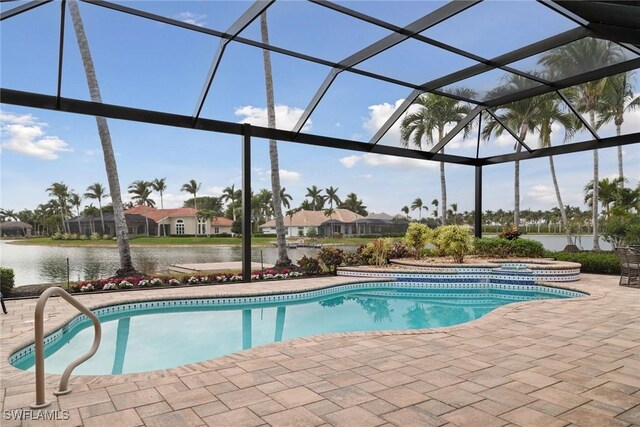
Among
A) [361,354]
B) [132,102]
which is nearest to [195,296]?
[132,102]

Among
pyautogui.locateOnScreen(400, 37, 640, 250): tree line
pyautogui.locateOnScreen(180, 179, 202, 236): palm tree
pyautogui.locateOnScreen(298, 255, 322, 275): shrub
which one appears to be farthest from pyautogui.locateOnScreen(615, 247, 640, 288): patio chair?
pyautogui.locateOnScreen(180, 179, 202, 236): palm tree

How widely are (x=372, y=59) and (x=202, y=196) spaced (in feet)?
158

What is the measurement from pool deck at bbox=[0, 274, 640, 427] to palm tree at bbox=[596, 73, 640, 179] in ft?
32.6

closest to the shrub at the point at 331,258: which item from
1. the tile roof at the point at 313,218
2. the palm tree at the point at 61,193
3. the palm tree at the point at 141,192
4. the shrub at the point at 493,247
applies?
the shrub at the point at 493,247

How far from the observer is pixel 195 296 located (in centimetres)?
792

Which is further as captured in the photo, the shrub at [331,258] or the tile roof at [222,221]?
the tile roof at [222,221]

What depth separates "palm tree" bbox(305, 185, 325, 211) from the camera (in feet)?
189

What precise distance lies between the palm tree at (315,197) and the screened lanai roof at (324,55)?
46755 mm

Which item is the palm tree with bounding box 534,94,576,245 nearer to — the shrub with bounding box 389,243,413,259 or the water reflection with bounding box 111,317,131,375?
the shrub with bounding box 389,243,413,259

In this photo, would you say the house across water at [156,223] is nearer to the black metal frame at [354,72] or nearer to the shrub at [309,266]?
the shrub at [309,266]

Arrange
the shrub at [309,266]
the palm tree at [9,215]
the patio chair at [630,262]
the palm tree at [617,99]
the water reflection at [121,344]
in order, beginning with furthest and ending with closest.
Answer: the palm tree at [9,215], the palm tree at [617,99], the shrub at [309,266], the patio chair at [630,262], the water reflection at [121,344]

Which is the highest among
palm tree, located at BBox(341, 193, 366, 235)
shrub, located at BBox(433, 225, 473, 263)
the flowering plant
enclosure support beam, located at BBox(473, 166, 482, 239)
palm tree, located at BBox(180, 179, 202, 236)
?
palm tree, located at BBox(180, 179, 202, 236)

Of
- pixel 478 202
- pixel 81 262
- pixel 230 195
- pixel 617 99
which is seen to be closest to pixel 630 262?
pixel 478 202

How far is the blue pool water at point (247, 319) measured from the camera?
5.16m
